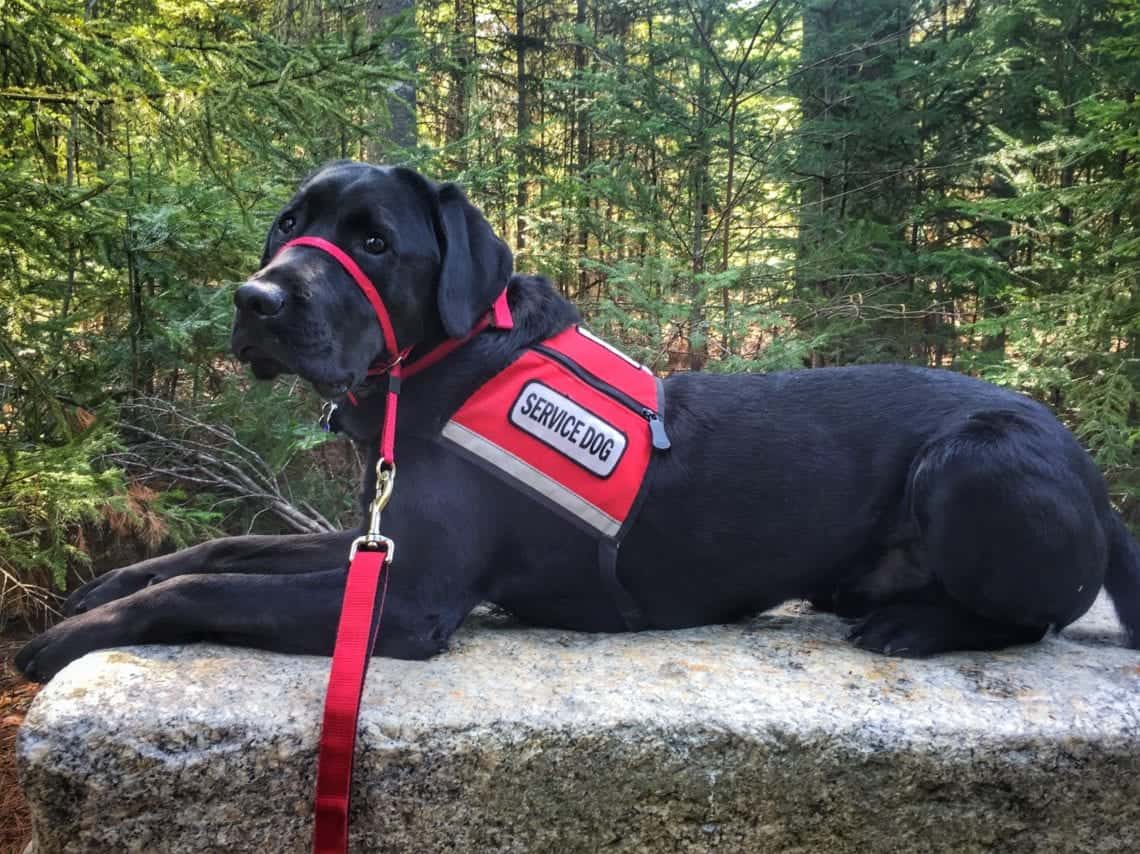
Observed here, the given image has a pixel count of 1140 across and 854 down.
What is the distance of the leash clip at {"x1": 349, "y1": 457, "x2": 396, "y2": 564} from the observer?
2164mm

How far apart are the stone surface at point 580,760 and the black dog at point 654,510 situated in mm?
194

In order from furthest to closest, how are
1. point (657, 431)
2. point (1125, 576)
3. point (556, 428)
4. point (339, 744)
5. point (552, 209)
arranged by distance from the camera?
point (552, 209) < point (1125, 576) < point (657, 431) < point (556, 428) < point (339, 744)

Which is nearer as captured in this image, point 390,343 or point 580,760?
point 580,760

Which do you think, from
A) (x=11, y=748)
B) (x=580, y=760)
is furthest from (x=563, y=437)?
(x=11, y=748)

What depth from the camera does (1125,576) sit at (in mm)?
2938

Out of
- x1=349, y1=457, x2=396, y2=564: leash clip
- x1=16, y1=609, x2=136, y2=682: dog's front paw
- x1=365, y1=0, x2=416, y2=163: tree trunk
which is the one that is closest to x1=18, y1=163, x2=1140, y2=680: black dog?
x1=16, y1=609, x2=136, y2=682: dog's front paw

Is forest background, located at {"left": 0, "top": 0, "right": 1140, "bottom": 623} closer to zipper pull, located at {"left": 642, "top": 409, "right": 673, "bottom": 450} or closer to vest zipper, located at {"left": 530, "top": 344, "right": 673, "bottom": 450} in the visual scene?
vest zipper, located at {"left": 530, "top": 344, "right": 673, "bottom": 450}

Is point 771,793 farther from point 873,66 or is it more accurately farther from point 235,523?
point 873,66

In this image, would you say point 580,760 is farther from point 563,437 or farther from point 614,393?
point 614,393

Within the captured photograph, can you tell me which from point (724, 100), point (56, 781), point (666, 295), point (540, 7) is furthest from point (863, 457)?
point (540, 7)

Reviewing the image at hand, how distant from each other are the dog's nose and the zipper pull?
1.17m

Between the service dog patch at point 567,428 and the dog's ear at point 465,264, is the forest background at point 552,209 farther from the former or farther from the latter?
the service dog patch at point 567,428

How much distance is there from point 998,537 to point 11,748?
373cm

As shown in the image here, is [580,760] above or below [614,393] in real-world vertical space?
below
